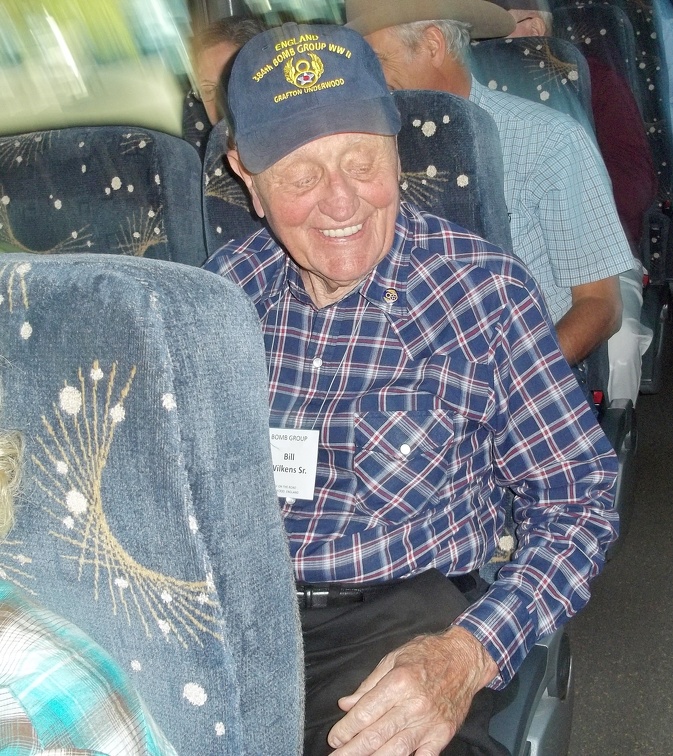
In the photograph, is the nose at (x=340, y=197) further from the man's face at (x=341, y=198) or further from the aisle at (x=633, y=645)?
the aisle at (x=633, y=645)

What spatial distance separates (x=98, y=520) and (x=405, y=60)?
5.49ft

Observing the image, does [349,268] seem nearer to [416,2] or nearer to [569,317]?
[569,317]

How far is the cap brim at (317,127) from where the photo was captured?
43.8 inches

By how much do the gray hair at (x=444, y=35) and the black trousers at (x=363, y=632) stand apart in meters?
1.44

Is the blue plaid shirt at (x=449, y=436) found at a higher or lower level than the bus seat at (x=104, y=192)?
lower

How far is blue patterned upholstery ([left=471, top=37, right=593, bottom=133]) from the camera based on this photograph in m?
2.29

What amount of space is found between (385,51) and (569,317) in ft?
2.73

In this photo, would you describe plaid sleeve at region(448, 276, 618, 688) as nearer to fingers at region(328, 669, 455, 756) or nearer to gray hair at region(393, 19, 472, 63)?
fingers at region(328, 669, 455, 756)

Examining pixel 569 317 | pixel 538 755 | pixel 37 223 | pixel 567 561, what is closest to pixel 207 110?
pixel 37 223

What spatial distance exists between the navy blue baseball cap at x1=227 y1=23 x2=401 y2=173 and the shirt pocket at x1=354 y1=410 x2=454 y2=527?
390 mm

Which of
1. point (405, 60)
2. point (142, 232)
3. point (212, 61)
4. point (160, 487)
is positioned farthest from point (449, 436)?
point (212, 61)

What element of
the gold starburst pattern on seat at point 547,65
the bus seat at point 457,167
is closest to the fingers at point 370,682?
the bus seat at point 457,167

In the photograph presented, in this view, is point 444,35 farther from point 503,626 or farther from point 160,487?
point 160,487

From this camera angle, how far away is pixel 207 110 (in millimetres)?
2008
